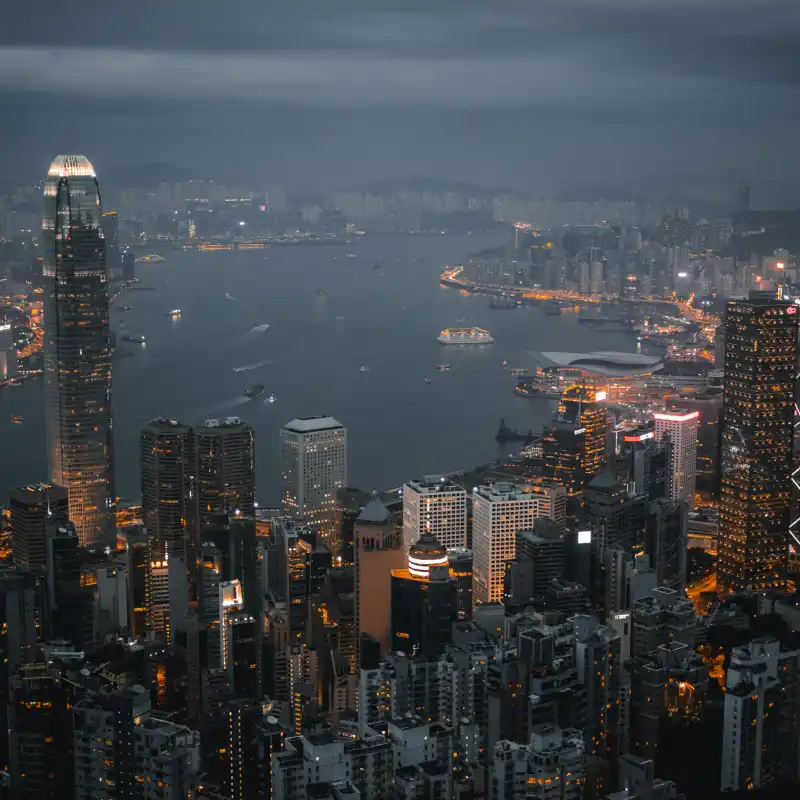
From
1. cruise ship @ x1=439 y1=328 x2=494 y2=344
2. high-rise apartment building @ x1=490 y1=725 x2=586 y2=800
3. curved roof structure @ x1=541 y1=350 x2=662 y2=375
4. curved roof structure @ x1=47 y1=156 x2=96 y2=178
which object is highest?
curved roof structure @ x1=47 y1=156 x2=96 y2=178

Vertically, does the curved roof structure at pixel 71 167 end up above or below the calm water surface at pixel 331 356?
above

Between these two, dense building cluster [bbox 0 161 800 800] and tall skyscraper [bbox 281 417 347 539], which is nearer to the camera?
dense building cluster [bbox 0 161 800 800]

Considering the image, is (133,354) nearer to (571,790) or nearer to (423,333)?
(423,333)

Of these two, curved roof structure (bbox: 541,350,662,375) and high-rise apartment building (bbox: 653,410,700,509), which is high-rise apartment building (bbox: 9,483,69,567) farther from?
curved roof structure (bbox: 541,350,662,375)

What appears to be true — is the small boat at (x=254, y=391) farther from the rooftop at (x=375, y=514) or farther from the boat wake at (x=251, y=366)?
the rooftop at (x=375, y=514)

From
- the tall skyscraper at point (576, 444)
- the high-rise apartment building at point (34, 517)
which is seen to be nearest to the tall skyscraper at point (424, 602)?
the high-rise apartment building at point (34, 517)

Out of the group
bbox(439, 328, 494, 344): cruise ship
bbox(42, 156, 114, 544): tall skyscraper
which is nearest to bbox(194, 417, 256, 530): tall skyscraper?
bbox(42, 156, 114, 544): tall skyscraper

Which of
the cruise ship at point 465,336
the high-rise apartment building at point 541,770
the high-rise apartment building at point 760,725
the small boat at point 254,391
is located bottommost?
the high-rise apartment building at point 760,725

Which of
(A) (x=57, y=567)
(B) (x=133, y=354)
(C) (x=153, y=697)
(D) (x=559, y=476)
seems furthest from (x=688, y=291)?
(C) (x=153, y=697)
